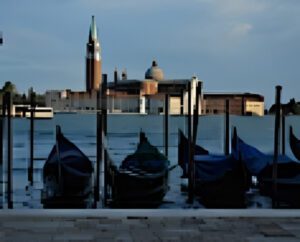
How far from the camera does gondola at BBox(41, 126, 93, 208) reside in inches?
368

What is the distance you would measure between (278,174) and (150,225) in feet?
16.8

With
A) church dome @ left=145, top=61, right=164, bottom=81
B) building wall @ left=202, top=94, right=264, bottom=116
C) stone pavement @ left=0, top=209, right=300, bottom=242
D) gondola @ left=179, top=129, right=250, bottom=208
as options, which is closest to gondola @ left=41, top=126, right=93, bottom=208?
gondola @ left=179, top=129, right=250, bottom=208

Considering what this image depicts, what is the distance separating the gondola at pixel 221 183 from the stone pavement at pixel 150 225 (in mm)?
3638

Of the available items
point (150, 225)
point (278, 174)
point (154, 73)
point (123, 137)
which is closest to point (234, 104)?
point (123, 137)

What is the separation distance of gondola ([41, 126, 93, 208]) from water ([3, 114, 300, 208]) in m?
0.82

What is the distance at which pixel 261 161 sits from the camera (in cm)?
1069

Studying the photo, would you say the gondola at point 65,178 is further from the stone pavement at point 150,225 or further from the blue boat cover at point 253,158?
the stone pavement at point 150,225

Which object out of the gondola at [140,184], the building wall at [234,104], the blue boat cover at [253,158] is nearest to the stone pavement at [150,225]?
the gondola at [140,184]

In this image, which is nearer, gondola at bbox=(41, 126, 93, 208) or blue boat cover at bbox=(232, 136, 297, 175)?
gondola at bbox=(41, 126, 93, 208)

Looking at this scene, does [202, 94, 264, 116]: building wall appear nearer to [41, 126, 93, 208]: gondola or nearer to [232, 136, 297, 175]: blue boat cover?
[232, 136, 297, 175]: blue boat cover

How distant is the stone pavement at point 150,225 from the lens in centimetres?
450

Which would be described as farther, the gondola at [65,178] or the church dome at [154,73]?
the church dome at [154,73]

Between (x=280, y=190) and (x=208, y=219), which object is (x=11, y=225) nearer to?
(x=208, y=219)

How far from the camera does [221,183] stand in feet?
29.8
